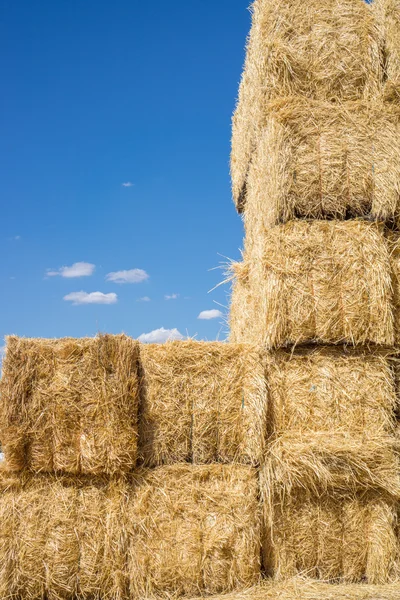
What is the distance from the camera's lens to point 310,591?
16.1 ft

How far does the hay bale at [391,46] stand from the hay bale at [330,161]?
0.64 ft

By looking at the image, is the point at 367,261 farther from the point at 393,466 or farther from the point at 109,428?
the point at 109,428

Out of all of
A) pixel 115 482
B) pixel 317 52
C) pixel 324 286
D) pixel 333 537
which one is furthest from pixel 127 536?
pixel 317 52

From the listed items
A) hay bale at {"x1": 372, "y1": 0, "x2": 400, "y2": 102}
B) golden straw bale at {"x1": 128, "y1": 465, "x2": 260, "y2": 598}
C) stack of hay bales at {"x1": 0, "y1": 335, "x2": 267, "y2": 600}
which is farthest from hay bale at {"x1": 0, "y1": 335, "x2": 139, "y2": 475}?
hay bale at {"x1": 372, "y1": 0, "x2": 400, "y2": 102}

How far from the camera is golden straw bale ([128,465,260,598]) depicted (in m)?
4.94

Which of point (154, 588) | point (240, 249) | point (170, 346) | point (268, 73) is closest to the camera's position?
point (154, 588)

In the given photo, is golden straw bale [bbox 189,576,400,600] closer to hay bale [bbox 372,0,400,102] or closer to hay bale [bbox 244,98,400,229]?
hay bale [bbox 244,98,400,229]

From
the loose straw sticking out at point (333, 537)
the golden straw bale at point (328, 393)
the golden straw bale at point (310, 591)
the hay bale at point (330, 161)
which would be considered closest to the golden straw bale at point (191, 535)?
the golden straw bale at point (310, 591)

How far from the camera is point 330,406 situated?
5.34 meters

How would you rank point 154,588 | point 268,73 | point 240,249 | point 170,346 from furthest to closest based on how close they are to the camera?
1. point 240,249
2. point 268,73
3. point 170,346
4. point 154,588

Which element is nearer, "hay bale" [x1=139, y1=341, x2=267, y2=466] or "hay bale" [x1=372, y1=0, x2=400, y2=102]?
"hay bale" [x1=139, y1=341, x2=267, y2=466]

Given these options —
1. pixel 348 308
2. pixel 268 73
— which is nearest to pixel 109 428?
pixel 348 308

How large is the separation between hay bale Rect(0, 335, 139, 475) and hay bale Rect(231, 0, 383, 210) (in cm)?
279

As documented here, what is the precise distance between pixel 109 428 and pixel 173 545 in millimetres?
1090
